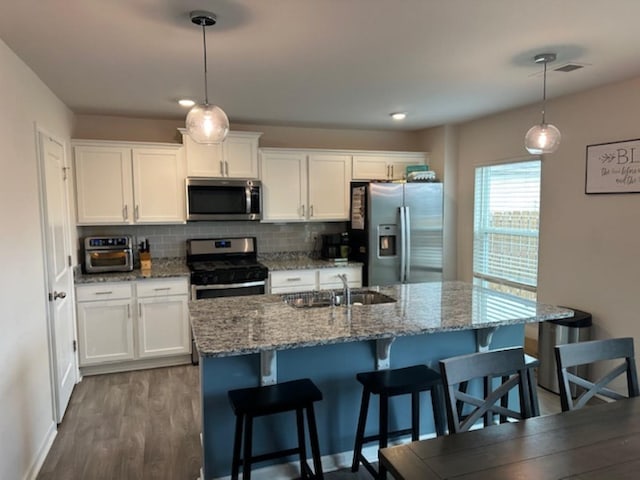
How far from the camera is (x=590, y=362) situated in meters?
1.87

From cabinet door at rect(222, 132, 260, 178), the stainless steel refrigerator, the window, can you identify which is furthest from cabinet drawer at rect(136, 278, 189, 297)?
the window

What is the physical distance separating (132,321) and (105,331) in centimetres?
24

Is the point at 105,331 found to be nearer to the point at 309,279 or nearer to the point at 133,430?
the point at 133,430

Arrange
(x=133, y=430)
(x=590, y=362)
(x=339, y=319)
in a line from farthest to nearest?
(x=133, y=430) → (x=339, y=319) → (x=590, y=362)

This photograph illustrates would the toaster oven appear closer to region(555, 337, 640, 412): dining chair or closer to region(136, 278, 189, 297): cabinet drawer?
region(136, 278, 189, 297): cabinet drawer

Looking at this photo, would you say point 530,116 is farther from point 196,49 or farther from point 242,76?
point 196,49

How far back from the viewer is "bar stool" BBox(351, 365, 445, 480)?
2.25m

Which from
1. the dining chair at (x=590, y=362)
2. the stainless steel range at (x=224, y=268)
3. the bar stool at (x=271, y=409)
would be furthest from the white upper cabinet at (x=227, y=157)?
the dining chair at (x=590, y=362)

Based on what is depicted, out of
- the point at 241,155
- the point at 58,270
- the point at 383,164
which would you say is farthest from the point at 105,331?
the point at 383,164

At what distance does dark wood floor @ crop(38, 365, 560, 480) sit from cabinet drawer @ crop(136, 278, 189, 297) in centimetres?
73

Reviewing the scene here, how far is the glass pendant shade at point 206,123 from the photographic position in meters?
2.18

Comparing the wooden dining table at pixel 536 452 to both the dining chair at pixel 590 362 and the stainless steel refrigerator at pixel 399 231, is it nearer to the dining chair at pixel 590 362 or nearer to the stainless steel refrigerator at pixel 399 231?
the dining chair at pixel 590 362

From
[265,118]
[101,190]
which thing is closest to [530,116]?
[265,118]

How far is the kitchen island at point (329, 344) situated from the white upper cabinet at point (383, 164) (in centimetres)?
240
